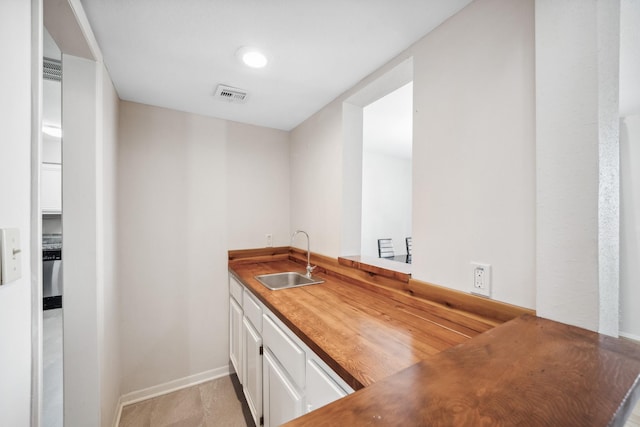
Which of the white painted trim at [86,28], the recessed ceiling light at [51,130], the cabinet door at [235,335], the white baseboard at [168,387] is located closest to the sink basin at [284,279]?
the cabinet door at [235,335]

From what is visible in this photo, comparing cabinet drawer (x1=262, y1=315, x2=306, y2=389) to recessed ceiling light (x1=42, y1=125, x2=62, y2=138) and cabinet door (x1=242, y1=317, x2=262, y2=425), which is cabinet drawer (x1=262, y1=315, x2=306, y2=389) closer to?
cabinet door (x1=242, y1=317, x2=262, y2=425)

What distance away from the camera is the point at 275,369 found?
4.49ft

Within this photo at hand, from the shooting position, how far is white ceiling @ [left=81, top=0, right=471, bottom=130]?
3.88ft

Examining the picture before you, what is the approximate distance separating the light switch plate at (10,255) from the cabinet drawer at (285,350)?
0.90m

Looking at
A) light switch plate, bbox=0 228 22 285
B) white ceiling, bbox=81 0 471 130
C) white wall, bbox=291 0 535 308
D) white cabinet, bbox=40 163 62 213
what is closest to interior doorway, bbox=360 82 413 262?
white ceiling, bbox=81 0 471 130

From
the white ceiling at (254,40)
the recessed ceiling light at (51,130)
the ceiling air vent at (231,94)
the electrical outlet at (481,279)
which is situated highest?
the recessed ceiling light at (51,130)

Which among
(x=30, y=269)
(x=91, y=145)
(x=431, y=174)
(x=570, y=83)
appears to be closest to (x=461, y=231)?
(x=431, y=174)

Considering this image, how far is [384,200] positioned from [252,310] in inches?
157

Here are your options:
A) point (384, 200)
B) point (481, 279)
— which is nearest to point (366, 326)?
point (481, 279)

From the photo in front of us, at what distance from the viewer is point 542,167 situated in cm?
92

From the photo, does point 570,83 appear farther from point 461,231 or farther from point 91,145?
point 91,145

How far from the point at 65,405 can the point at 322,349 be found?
1.47m

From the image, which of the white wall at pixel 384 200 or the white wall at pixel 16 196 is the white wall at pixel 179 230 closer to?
the white wall at pixel 16 196

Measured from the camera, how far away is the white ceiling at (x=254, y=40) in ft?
3.88
